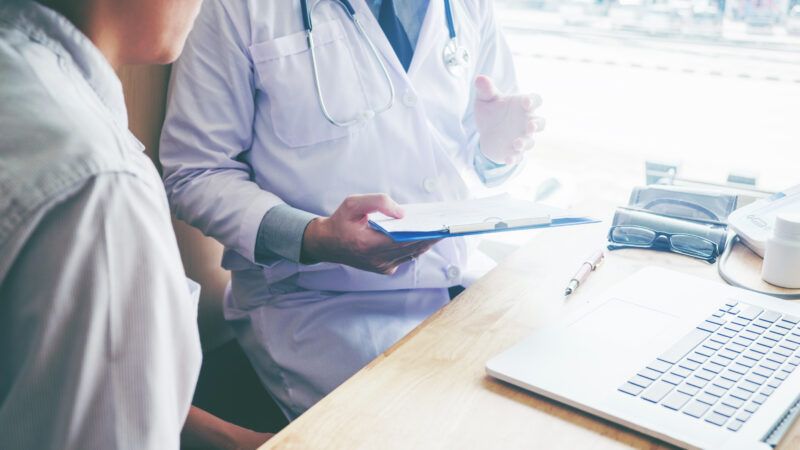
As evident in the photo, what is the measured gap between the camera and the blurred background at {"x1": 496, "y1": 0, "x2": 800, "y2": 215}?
1724mm

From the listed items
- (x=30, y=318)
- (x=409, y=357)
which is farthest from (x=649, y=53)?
(x=30, y=318)

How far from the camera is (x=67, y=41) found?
1.76ft

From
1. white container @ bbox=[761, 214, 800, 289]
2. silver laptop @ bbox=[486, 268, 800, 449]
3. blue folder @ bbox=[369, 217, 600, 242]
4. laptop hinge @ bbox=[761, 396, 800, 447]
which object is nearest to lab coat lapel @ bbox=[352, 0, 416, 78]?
blue folder @ bbox=[369, 217, 600, 242]

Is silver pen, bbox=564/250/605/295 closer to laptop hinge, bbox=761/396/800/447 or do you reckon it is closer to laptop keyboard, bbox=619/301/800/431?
laptop keyboard, bbox=619/301/800/431

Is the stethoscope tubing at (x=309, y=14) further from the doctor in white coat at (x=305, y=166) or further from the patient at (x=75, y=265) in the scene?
the patient at (x=75, y=265)

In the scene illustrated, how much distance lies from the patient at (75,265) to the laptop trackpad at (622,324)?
1.60ft

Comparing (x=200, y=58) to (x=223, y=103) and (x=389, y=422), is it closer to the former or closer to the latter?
(x=223, y=103)

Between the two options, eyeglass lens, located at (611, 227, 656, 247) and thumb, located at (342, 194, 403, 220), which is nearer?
thumb, located at (342, 194, 403, 220)

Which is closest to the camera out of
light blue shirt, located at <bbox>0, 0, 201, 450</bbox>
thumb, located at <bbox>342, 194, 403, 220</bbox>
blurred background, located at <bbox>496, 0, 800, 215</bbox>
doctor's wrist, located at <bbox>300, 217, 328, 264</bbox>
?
light blue shirt, located at <bbox>0, 0, 201, 450</bbox>

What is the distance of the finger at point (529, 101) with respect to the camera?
123cm

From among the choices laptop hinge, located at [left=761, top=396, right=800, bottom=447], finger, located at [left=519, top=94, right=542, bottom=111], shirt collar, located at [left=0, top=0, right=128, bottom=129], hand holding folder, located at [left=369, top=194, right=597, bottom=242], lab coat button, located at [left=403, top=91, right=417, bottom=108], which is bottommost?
laptop hinge, located at [left=761, top=396, right=800, bottom=447]

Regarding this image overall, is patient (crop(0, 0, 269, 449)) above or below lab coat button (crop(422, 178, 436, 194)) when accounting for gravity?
above

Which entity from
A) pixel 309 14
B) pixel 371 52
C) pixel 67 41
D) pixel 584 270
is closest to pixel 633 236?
pixel 584 270

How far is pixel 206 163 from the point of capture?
45.0 inches
